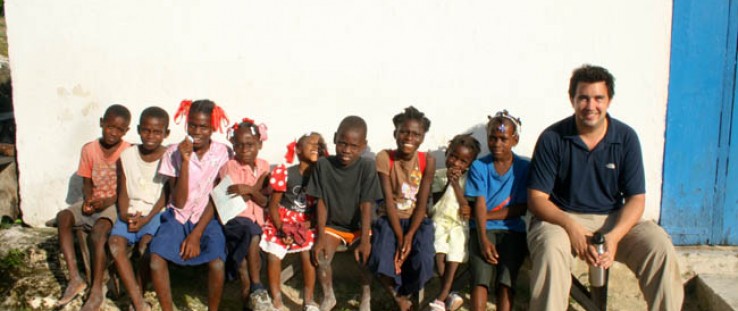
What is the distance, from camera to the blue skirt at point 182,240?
3.71 meters

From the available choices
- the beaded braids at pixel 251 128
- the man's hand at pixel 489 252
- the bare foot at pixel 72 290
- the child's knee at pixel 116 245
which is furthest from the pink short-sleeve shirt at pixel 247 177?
the man's hand at pixel 489 252

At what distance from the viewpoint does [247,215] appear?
3.97 metres

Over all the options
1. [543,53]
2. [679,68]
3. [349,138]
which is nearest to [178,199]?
[349,138]

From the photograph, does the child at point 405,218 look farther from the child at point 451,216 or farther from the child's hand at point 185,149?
the child's hand at point 185,149

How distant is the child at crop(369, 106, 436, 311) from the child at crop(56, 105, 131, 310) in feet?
5.48

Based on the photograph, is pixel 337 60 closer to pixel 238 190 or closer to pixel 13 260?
pixel 238 190

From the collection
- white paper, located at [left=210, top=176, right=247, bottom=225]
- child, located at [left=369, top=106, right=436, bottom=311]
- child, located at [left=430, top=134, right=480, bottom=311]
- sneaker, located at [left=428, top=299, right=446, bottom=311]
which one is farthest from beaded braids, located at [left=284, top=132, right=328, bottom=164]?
sneaker, located at [left=428, top=299, right=446, bottom=311]

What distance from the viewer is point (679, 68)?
4.30 m

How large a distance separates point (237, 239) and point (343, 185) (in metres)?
0.73

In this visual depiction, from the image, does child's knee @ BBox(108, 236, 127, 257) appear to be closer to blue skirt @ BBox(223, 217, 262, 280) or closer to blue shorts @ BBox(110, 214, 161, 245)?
blue shorts @ BBox(110, 214, 161, 245)

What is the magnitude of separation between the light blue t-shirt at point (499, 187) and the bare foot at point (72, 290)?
2.49 metres

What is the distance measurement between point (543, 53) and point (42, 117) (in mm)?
3637

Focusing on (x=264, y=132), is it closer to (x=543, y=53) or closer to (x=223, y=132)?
(x=223, y=132)

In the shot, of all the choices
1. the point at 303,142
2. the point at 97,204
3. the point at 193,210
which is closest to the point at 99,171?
the point at 97,204
